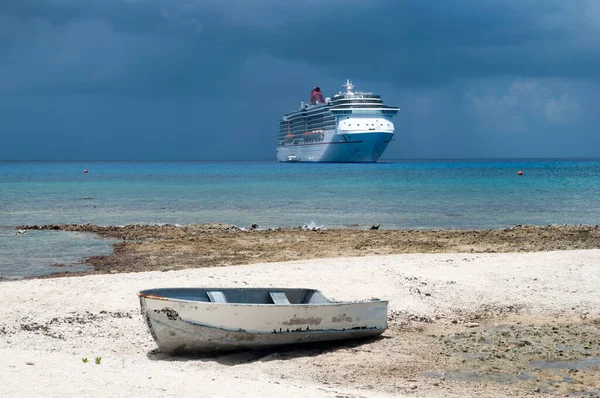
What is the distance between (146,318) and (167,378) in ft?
4.52

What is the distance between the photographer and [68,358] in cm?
948

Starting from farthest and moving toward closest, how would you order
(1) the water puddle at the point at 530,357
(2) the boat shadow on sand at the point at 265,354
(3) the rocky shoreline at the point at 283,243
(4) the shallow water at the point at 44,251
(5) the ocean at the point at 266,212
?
(5) the ocean at the point at 266,212, (3) the rocky shoreline at the point at 283,243, (4) the shallow water at the point at 44,251, (2) the boat shadow on sand at the point at 265,354, (1) the water puddle at the point at 530,357

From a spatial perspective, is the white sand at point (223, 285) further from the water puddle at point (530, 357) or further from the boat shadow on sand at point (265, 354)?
the water puddle at point (530, 357)

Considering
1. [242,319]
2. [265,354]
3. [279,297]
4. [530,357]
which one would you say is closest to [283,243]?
[279,297]

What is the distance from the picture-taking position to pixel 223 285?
14.1m

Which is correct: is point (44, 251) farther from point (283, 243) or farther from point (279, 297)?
point (279, 297)

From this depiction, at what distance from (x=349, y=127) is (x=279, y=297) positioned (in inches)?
4125

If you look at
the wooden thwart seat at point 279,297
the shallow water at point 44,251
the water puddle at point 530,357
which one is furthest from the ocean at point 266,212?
the water puddle at point 530,357

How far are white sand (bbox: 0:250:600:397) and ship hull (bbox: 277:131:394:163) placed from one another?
3872 inches

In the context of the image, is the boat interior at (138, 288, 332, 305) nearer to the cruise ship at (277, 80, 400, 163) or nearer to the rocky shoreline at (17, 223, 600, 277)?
the rocky shoreline at (17, 223, 600, 277)

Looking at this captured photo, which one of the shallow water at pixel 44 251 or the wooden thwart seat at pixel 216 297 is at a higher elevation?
the wooden thwart seat at pixel 216 297

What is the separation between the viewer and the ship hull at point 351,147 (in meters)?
116

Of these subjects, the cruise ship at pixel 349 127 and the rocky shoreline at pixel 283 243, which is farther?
the cruise ship at pixel 349 127

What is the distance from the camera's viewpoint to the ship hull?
116 m
